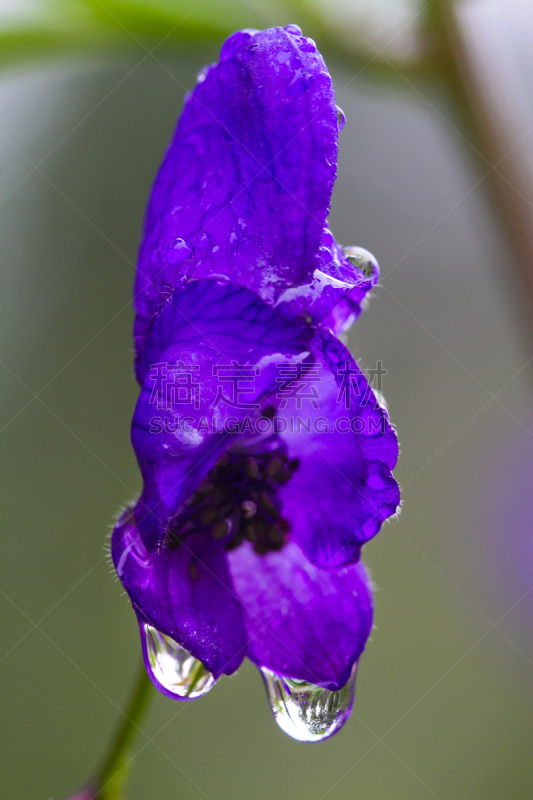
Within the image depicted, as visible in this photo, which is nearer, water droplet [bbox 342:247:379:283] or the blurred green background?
water droplet [bbox 342:247:379:283]

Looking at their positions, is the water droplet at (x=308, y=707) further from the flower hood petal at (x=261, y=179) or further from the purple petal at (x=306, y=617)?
the flower hood petal at (x=261, y=179)

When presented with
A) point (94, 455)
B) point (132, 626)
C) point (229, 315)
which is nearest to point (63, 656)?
point (132, 626)

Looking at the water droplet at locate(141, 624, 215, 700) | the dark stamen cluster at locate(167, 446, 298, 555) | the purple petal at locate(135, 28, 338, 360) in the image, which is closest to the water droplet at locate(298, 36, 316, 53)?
the purple petal at locate(135, 28, 338, 360)

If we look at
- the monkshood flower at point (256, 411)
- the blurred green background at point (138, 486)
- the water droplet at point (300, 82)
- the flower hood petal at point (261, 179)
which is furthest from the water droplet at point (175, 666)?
the blurred green background at point (138, 486)

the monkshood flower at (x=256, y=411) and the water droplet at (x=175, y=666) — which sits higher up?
the monkshood flower at (x=256, y=411)

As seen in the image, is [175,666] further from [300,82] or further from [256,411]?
[300,82]

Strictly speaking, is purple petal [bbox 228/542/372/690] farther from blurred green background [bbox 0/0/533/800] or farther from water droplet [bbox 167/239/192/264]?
blurred green background [bbox 0/0/533/800]

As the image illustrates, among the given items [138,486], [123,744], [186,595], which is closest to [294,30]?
[186,595]
